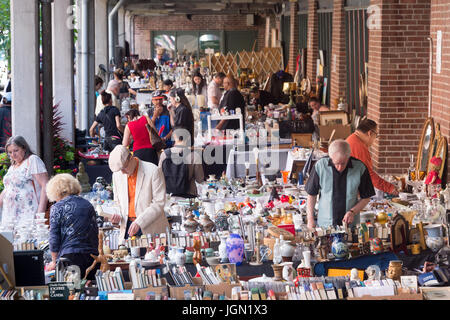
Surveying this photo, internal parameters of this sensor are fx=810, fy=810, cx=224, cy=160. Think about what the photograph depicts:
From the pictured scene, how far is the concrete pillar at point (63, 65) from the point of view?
1241 cm

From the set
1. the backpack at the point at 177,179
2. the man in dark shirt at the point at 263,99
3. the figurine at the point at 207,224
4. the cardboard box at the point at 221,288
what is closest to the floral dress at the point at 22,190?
the backpack at the point at 177,179

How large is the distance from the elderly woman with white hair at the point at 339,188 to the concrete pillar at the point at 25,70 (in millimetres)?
4239

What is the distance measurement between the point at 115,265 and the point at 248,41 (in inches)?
1236

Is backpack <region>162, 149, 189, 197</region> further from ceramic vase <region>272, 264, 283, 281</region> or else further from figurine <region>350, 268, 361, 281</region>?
figurine <region>350, 268, 361, 281</region>

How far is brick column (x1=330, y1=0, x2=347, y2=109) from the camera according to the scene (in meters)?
14.6

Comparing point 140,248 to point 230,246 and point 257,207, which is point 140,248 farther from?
point 257,207

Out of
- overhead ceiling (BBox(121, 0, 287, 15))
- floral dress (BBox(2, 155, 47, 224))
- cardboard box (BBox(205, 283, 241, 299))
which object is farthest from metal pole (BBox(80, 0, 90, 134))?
overhead ceiling (BBox(121, 0, 287, 15))

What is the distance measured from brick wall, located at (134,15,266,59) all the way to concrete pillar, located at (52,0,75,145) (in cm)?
2340

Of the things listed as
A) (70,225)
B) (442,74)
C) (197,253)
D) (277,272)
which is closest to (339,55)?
(442,74)

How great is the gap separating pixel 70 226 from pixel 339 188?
2.06 m

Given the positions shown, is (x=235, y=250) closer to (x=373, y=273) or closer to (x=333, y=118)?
(x=373, y=273)

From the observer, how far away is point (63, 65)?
40.9 feet
